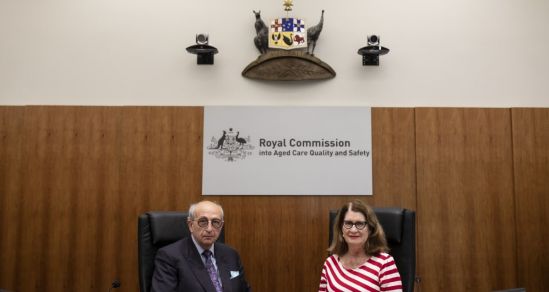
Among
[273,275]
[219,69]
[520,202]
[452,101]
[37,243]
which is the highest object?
[219,69]

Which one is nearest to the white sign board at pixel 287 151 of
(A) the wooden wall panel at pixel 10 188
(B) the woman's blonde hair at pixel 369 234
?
(B) the woman's blonde hair at pixel 369 234

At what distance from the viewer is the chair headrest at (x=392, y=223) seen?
2.75m

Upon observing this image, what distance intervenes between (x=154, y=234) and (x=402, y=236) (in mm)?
1579

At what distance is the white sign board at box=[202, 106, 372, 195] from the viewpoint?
3920mm

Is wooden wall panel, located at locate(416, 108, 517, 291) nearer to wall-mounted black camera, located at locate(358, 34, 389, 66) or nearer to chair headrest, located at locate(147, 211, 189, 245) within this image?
wall-mounted black camera, located at locate(358, 34, 389, 66)

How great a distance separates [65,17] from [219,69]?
160cm

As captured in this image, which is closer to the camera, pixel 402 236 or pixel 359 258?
pixel 359 258

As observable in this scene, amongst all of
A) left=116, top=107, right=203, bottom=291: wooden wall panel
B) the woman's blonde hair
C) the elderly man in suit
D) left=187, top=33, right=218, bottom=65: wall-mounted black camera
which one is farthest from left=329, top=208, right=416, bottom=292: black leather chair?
left=187, top=33, right=218, bottom=65: wall-mounted black camera

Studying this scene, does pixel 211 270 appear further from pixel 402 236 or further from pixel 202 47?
pixel 202 47

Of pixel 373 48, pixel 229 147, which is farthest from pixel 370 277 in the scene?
pixel 373 48

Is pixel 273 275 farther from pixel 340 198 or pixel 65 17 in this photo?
pixel 65 17

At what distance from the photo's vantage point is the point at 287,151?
13.0 ft

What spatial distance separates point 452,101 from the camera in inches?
161

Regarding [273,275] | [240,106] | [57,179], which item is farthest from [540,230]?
[57,179]
